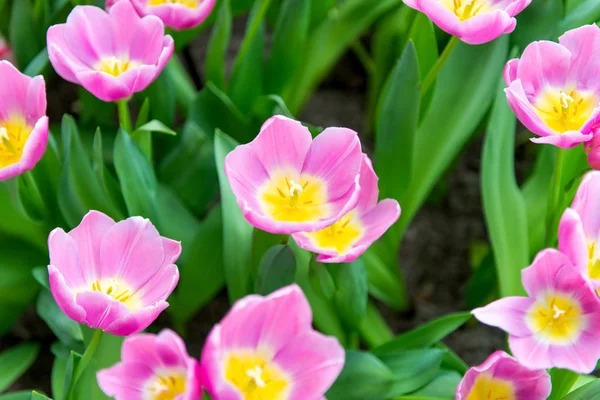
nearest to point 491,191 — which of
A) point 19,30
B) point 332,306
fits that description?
point 332,306

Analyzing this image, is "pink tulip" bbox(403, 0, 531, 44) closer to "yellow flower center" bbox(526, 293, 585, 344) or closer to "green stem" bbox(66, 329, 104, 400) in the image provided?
"yellow flower center" bbox(526, 293, 585, 344)

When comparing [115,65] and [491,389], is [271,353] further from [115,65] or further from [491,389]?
[115,65]

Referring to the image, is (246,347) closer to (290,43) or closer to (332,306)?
(332,306)

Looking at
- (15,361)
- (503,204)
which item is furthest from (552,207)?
(15,361)

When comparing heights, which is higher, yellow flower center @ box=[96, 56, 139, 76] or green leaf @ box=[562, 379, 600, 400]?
yellow flower center @ box=[96, 56, 139, 76]

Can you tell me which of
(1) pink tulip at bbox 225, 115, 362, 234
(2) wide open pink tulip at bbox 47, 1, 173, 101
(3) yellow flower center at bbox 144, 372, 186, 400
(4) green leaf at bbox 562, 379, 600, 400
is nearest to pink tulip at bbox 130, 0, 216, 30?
(2) wide open pink tulip at bbox 47, 1, 173, 101

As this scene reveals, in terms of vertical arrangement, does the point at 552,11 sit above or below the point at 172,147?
above

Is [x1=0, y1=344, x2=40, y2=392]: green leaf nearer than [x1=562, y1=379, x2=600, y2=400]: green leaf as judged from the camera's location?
No

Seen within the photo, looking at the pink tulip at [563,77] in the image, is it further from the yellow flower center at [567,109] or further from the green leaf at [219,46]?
the green leaf at [219,46]
